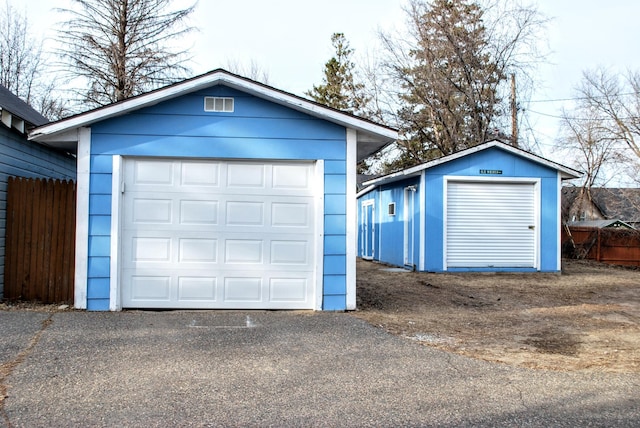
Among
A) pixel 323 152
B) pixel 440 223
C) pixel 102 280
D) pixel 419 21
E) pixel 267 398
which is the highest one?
pixel 419 21

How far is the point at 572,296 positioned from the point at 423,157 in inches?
701

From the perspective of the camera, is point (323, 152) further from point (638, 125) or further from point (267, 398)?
point (638, 125)

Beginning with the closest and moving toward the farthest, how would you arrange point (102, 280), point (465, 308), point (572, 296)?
point (102, 280) → point (465, 308) → point (572, 296)

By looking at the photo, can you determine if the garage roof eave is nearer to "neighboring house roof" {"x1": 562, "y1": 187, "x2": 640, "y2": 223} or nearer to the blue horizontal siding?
the blue horizontal siding

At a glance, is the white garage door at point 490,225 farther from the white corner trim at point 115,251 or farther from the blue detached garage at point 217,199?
the white corner trim at point 115,251

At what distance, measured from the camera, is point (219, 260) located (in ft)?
25.5

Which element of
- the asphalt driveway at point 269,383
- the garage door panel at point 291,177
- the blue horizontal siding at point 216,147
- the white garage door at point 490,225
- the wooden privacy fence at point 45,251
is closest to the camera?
the asphalt driveway at point 269,383

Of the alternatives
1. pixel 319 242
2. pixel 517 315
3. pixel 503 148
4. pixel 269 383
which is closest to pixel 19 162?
pixel 319 242

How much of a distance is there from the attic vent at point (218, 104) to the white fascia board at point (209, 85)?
0.70 ft

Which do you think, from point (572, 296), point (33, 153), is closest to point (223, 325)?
point (33, 153)

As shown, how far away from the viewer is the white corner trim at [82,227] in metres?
7.51

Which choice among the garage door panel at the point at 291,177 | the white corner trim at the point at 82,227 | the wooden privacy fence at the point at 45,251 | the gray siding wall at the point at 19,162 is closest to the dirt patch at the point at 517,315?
the garage door panel at the point at 291,177

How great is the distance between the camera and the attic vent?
7840mm

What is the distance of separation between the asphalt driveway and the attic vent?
3199 mm
